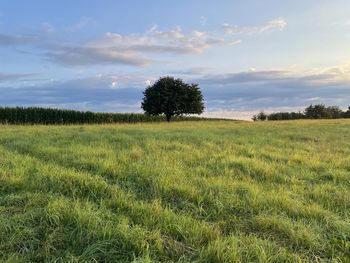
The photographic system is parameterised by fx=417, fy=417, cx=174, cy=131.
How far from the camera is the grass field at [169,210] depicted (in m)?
4.69

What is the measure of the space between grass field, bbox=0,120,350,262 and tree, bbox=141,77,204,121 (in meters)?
48.3

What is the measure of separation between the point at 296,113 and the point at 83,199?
86727 millimetres

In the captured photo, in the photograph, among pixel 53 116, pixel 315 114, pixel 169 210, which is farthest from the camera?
pixel 315 114

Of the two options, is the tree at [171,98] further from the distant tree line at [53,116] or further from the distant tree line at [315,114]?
the distant tree line at [315,114]

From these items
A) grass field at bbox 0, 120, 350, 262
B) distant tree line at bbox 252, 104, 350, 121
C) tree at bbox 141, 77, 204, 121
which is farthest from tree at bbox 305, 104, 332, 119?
grass field at bbox 0, 120, 350, 262

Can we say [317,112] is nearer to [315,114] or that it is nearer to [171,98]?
[315,114]

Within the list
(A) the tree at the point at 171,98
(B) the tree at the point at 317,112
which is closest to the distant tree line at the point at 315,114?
(B) the tree at the point at 317,112

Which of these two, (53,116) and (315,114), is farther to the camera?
(315,114)

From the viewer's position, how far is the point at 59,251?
461 cm

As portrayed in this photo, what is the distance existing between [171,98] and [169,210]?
53576 millimetres

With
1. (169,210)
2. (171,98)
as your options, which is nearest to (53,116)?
(171,98)

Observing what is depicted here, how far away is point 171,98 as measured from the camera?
195 ft

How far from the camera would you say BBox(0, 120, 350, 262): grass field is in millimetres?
4691

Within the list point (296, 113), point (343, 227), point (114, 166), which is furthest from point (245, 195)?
point (296, 113)
